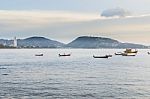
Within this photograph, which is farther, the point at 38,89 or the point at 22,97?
the point at 38,89

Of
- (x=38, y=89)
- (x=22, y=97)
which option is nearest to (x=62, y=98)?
(x=22, y=97)

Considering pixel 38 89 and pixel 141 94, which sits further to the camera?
pixel 38 89

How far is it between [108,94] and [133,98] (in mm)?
4742

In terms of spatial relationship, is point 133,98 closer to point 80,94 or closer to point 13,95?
point 80,94

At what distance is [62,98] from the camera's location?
51.1 metres

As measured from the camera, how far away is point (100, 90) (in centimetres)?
5953

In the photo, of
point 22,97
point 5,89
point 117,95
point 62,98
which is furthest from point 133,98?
point 5,89

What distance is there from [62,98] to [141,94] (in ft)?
43.8

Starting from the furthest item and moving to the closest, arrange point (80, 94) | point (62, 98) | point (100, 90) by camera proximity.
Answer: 1. point (100, 90)
2. point (80, 94)
3. point (62, 98)

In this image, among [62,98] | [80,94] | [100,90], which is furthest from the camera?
[100,90]

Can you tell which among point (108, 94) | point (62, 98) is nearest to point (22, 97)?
point (62, 98)

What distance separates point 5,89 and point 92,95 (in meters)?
16.1

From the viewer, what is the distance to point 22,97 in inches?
2016

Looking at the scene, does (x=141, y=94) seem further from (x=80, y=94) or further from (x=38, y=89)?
(x=38, y=89)
